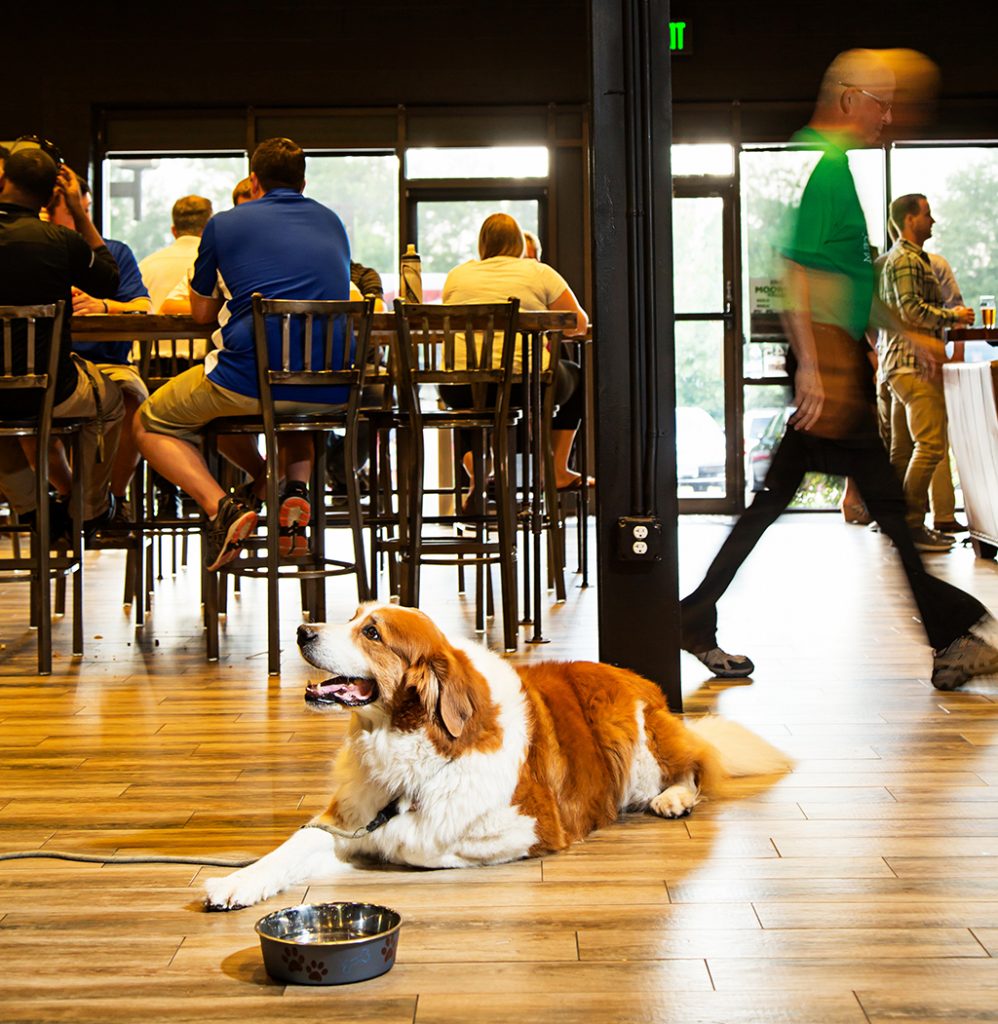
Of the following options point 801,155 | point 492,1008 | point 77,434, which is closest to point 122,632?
point 77,434

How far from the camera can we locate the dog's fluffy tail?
9.73 ft

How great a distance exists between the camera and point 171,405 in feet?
14.4

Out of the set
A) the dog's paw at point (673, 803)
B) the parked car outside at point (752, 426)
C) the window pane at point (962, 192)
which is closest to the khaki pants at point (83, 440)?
the dog's paw at point (673, 803)

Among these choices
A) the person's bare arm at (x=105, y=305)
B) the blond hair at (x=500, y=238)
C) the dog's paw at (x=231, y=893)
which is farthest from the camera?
the blond hair at (x=500, y=238)

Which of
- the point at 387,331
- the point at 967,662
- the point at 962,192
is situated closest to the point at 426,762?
the point at 967,662

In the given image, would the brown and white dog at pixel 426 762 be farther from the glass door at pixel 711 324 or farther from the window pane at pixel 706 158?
the window pane at pixel 706 158

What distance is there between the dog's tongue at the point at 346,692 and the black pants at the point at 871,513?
195 centimetres

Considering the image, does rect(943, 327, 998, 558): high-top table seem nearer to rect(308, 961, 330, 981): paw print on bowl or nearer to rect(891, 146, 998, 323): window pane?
rect(891, 146, 998, 323): window pane

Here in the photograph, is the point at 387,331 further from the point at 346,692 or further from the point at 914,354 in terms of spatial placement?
the point at 914,354

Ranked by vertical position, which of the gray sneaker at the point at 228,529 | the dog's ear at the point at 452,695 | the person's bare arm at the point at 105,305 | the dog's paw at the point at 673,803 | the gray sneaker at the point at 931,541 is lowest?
the dog's paw at the point at 673,803

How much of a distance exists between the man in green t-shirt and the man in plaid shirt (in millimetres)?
3208

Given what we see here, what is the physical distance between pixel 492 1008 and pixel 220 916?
1.83ft

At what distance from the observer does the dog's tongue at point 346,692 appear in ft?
7.39

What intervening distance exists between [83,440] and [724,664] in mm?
2137
